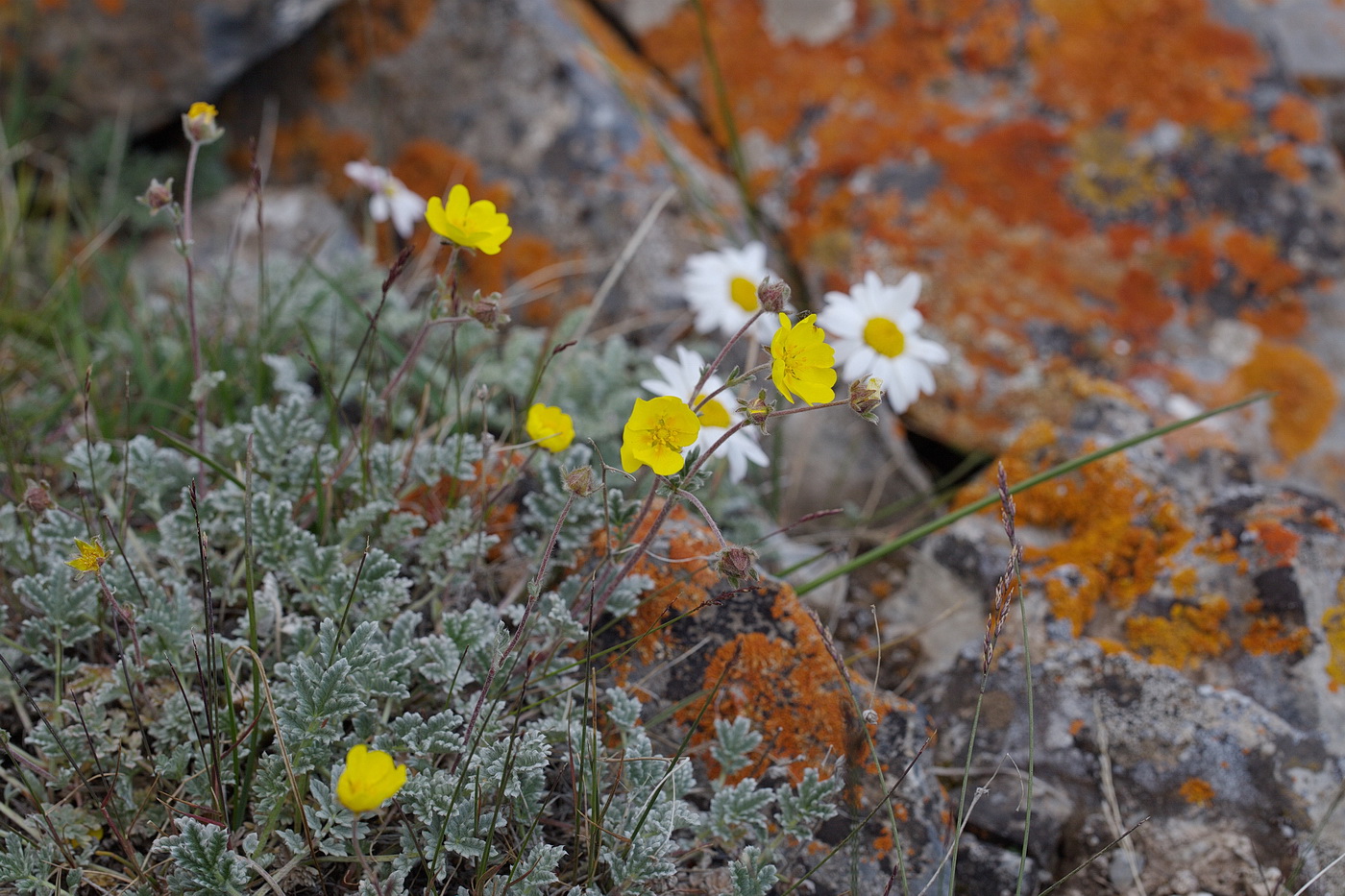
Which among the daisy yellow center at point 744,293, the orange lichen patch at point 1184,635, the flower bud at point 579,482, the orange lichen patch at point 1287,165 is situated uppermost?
the daisy yellow center at point 744,293

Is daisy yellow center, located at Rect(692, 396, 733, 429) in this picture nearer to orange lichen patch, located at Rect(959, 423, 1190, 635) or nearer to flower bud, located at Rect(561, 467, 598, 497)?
flower bud, located at Rect(561, 467, 598, 497)

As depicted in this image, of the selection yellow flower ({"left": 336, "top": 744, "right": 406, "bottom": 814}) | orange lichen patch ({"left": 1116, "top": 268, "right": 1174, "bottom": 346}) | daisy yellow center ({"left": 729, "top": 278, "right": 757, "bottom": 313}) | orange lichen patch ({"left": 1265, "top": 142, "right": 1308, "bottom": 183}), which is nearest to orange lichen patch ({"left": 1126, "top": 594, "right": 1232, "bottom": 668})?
orange lichen patch ({"left": 1116, "top": 268, "right": 1174, "bottom": 346})

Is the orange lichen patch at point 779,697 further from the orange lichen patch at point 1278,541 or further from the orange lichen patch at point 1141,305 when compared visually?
the orange lichen patch at point 1141,305

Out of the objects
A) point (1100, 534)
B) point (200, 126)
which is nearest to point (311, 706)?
point (200, 126)

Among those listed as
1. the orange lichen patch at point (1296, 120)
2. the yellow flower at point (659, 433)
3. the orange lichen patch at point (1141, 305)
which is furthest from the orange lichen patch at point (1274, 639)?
the orange lichen patch at point (1296, 120)

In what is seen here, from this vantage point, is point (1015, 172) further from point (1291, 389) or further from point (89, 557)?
point (89, 557)

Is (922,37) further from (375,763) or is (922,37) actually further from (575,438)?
(375,763)
